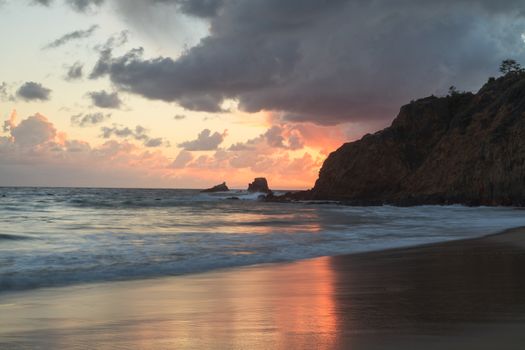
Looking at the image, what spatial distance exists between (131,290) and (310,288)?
2889mm

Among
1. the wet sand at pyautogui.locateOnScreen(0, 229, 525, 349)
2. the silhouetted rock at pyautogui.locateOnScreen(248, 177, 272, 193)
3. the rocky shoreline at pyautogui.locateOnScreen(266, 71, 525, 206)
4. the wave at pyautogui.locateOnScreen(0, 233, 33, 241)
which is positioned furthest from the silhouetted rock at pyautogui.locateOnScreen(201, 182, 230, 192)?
the wet sand at pyautogui.locateOnScreen(0, 229, 525, 349)

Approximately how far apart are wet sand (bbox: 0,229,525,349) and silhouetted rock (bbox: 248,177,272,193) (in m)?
102

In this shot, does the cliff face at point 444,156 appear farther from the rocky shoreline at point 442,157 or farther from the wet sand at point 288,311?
the wet sand at point 288,311

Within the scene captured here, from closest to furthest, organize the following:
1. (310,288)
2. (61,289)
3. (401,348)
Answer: (401,348) < (310,288) < (61,289)

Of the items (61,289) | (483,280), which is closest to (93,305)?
(61,289)

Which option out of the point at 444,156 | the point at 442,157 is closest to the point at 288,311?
the point at 444,156

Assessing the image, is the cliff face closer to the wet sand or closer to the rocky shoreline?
the rocky shoreline

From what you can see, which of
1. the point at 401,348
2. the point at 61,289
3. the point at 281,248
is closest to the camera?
the point at 401,348

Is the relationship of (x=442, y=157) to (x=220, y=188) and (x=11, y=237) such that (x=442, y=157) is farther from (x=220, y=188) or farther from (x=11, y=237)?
(x=220, y=188)

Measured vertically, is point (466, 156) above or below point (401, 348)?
above

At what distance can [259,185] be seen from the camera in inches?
4525

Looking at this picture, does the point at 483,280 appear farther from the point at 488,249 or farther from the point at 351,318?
the point at 488,249

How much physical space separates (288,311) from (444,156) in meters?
55.1

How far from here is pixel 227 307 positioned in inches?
260
